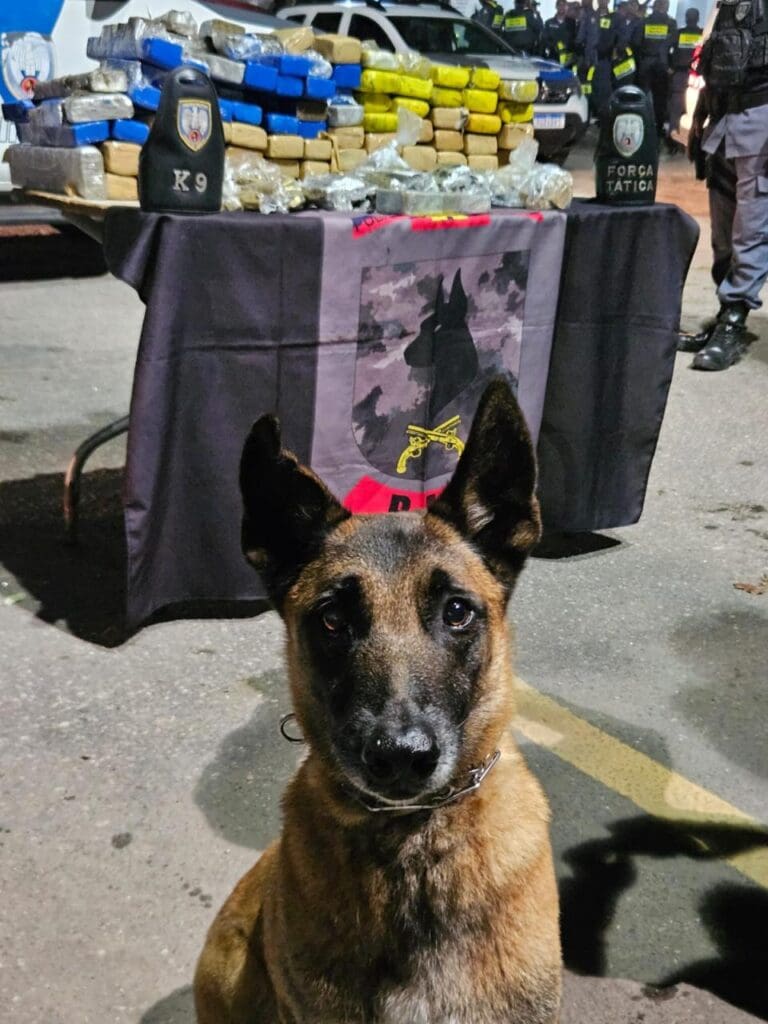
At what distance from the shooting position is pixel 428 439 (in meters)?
4.10

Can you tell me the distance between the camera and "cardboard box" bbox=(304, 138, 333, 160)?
4.41m

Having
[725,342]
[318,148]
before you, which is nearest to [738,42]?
[725,342]

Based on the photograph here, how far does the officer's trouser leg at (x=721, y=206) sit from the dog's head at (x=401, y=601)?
5.89m

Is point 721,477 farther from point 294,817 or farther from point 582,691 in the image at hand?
point 294,817

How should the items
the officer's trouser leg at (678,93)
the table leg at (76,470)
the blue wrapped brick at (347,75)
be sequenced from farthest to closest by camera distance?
the officer's trouser leg at (678,93)
the blue wrapped brick at (347,75)
the table leg at (76,470)

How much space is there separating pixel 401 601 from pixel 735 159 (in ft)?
20.1

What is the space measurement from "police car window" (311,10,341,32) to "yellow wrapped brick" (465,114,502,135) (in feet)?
26.3

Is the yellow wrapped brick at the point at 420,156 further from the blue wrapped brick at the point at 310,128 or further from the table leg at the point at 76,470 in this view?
the table leg at the point at 76,470

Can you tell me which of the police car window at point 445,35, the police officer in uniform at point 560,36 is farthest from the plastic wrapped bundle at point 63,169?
the police officer in uniform at point 560,36

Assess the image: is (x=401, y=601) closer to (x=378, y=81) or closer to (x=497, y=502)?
(x=497, y=502)

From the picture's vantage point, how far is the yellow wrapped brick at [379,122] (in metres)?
4.64

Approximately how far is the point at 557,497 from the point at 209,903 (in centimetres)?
244

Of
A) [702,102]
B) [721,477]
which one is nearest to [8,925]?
[721,477]

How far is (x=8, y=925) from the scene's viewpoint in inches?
101
